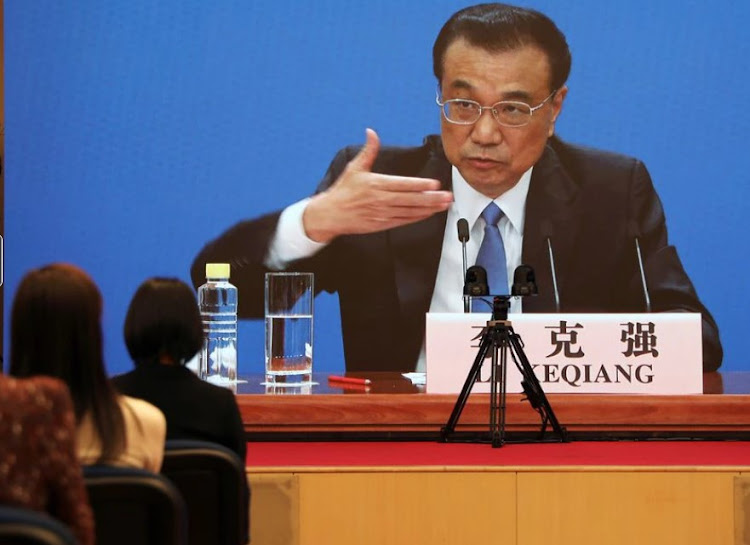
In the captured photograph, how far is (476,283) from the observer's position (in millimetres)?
3156

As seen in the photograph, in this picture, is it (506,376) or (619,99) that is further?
(619,99)

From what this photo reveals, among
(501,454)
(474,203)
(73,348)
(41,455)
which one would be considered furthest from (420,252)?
(41,455)

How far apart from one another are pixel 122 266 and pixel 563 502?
2.20 m

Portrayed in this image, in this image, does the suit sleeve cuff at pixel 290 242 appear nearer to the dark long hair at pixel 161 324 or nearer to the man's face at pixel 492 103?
the man's face at pixel 492 103

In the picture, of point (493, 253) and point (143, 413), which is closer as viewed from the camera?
point (143, 413)

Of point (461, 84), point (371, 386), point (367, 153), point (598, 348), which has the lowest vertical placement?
point (371, 386)

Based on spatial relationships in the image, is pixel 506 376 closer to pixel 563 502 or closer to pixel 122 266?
pixel 563 502

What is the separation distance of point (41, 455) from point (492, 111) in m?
3.21

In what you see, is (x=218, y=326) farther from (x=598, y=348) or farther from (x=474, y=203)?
(x=598, y=348)

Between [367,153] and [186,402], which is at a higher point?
[367,153]

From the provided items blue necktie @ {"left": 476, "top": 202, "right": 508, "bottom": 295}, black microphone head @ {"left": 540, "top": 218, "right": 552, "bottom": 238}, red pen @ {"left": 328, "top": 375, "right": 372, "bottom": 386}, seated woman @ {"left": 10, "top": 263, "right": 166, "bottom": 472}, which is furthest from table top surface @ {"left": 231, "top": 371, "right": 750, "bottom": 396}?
seated woman @ {"left": 10, "top": 263, "right": 166, "bottom": 472}

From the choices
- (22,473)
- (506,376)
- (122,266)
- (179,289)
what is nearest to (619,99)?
(506,376)

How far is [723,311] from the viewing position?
171 inches

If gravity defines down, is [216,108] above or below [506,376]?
above
